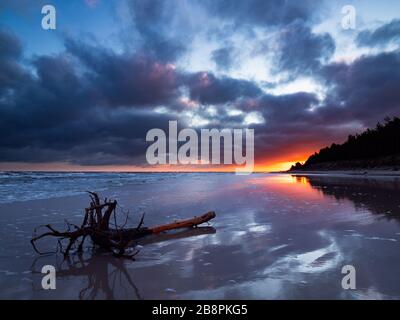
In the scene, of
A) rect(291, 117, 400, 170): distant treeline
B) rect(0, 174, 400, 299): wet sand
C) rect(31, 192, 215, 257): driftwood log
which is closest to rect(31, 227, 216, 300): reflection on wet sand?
rect(0, 174, 400, 299): wet sand

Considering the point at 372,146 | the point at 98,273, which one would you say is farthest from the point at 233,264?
the point at 372,146

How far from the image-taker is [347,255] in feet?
18.6

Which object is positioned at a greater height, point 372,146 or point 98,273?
point 372,146

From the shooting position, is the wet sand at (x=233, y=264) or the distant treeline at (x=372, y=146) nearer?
the wet sand at (x=233, y=264)

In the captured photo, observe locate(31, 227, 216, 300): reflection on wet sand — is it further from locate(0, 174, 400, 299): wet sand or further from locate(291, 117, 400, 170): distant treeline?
locate(291, 117, 400, 170): distant treeline

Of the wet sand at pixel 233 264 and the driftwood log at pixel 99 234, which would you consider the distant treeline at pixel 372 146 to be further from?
the driftwood log at pixel 99 234

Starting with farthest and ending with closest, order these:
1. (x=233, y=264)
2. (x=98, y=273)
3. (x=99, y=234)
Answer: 1. (x=99, y=234)
2. (x=233, y=264)
3. (x=98, y=273)

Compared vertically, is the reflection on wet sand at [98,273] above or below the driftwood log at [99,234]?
below

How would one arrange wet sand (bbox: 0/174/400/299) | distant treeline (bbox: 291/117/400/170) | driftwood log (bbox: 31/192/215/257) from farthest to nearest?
distant treeline (bbox: 291/117/400/170) < driftwood log (bbox: 31/192/215/257) < wet sand (bbox: 0/174/400/299)

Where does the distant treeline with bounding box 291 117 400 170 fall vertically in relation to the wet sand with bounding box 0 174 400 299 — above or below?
above

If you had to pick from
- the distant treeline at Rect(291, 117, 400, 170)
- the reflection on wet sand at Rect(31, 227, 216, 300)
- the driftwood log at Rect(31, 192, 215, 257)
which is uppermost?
the distant treeline at Rect(291, 117, 400, 170)

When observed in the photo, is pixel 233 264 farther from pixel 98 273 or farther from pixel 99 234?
pixel 99 234

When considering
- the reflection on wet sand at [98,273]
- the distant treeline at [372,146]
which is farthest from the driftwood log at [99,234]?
the distant treeline at [372,146]
